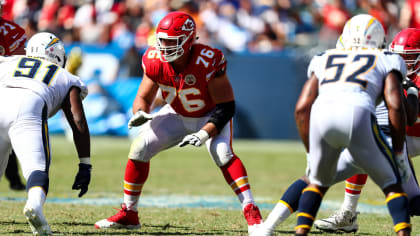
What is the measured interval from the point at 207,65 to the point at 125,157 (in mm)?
6079

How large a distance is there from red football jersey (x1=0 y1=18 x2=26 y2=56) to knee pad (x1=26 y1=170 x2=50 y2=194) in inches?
92.8

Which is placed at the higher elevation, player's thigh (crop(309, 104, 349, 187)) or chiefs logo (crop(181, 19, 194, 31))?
chiefs logo (crop(181, 19, 194, 31))

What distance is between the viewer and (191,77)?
5.20 metres

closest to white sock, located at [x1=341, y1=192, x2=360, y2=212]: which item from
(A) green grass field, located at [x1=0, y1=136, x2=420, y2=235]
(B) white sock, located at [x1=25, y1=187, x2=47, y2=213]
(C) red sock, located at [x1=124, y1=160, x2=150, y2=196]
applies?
(A) green grass field, located at [x1=0, y1=136, x2=420, y2=235]

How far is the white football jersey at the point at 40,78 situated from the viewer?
473cm

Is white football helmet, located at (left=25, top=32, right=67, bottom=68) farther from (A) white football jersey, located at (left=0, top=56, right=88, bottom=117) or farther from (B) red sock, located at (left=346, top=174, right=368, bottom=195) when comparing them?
(B) red sock, located at (left=346, top=174, right=368, bottom=195)

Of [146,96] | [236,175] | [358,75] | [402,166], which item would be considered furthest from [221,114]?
[402,166]

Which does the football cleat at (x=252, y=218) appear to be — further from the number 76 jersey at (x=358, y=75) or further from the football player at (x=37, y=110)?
the number 76 jersey at (x=358, y=75)

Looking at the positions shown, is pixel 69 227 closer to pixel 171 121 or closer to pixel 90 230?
pixel 90 230

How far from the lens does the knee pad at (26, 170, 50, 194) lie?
4.45m

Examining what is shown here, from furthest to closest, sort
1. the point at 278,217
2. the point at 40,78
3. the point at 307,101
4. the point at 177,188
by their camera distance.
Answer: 1. the point at 177,188
2. the point at 40,78
3. the point at 278,217
4. the point at 307,101

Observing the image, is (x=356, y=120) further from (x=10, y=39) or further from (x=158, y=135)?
(x=10, y=39)

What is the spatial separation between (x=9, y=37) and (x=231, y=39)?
8373 mm

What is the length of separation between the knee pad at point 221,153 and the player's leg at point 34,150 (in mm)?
1243
